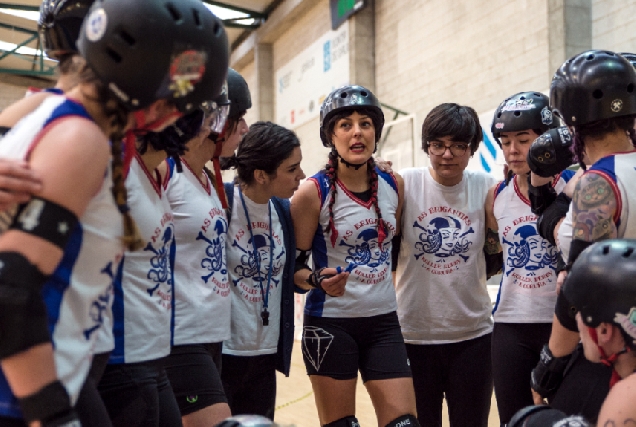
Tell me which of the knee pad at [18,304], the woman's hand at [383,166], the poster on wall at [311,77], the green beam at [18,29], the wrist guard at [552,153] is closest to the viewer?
the knee pad at [18,304]

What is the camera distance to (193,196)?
245cm

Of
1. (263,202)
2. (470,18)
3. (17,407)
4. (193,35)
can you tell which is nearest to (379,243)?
(263,202)

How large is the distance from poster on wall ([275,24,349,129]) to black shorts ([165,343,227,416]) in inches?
348

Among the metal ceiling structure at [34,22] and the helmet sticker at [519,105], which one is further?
the metal ceiling structure at [34,22]

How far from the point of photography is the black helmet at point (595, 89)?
203cm

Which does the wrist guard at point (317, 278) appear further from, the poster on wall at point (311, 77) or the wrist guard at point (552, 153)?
the poster on wall at point (311, 77)

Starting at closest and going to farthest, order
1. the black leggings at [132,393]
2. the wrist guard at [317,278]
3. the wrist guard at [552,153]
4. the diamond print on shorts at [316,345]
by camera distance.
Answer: the black leggings at [132,393], the wrist guard at [552,153], the wrist guard at [317,278], the diamond print on shorts at [316,345]

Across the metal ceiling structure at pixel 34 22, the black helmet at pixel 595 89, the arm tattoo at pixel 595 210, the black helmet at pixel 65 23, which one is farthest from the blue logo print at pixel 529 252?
the metal ceiling structure at pixel 34 22

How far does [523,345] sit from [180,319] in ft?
5.03

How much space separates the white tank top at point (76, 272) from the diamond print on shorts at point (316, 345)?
1.68 meters

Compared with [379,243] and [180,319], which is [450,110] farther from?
[180,319]

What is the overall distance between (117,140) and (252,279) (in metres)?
1.64

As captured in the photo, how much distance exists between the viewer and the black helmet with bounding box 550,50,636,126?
6.65 ft

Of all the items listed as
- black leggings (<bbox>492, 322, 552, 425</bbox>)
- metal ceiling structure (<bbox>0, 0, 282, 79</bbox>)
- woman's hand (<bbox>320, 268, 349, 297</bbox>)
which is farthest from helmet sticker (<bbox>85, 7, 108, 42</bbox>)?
metal ceiling structure (<bbox>0, 0, 282, 79</bbox>)
